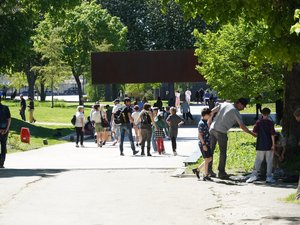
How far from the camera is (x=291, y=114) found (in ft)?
64.0

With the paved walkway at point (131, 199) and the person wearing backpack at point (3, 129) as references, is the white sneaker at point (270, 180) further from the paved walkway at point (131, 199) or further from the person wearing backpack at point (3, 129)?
the person wearing backpack at point (3, 129)

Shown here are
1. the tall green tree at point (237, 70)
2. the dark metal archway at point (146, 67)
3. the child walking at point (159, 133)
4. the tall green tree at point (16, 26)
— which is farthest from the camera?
the dark metal archway at point (146, 67)

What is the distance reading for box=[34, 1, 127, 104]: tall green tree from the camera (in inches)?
2849

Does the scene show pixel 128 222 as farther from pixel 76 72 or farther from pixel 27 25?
pixel 76 72

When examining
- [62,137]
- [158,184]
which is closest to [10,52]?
[62,137]

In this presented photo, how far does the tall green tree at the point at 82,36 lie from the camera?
72.4 metres

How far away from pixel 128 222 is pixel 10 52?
30.2 meters

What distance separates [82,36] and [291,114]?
55805 millimetres

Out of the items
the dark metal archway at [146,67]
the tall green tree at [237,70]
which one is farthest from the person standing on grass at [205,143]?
the dark metal archway at [146,67]

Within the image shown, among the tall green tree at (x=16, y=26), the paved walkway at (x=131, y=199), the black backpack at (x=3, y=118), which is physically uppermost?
the tall green tree at (x=16, y=26)

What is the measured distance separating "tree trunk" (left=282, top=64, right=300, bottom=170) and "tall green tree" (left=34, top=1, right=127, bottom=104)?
52105 mm

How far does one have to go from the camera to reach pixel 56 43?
71.5 meters

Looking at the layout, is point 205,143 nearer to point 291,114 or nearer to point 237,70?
point 291,114

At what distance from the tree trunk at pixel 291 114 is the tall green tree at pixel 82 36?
52105 millimetres
